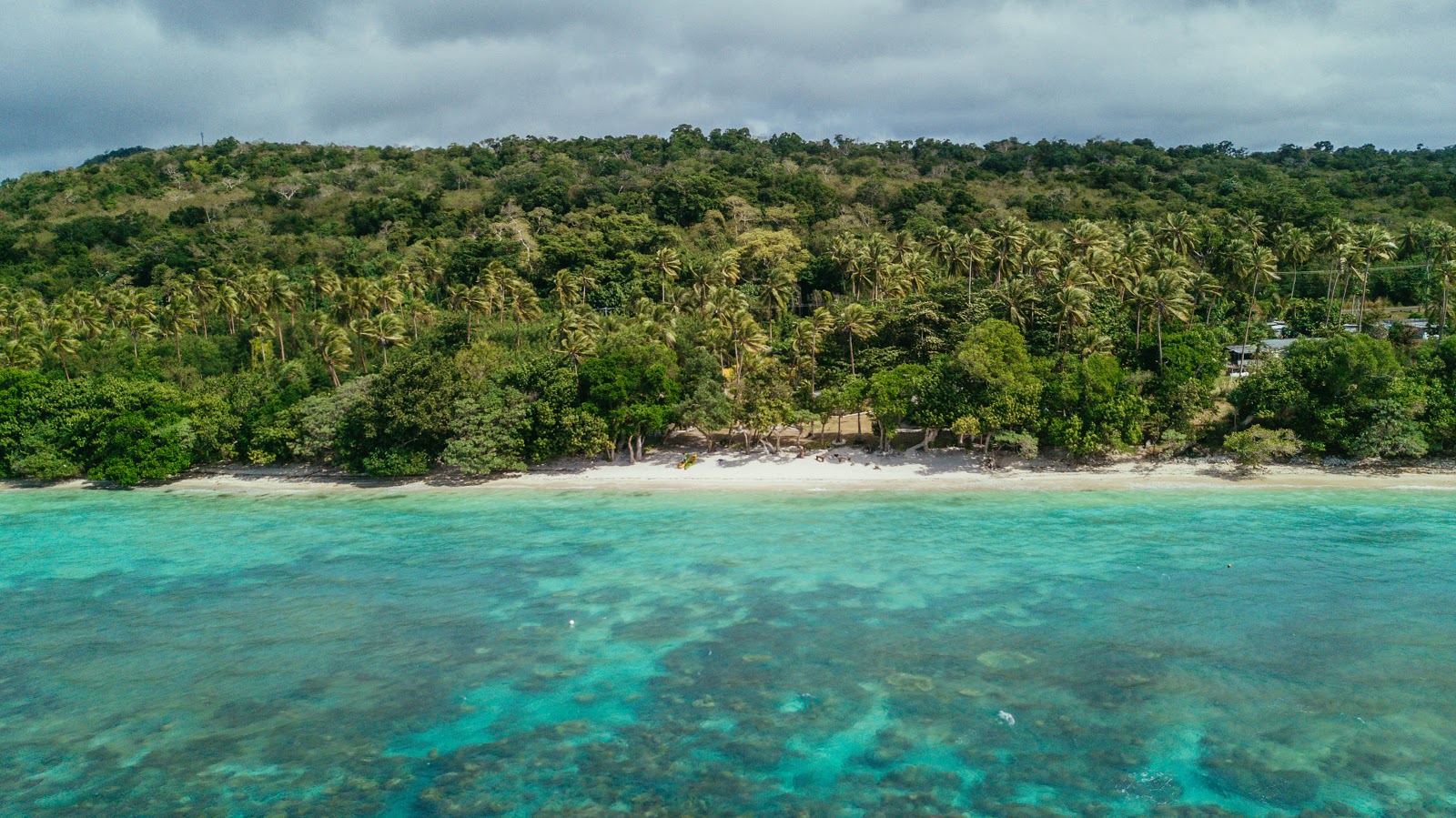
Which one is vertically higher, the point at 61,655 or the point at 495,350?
the point at 495,350

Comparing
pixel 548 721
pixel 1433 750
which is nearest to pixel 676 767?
pixel 548 721

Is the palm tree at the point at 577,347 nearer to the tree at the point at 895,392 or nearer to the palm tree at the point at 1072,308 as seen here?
the tree at the point at 895,392

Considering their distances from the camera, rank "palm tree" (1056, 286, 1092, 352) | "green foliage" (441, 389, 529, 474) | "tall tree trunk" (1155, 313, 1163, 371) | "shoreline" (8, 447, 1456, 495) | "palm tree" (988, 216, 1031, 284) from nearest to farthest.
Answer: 1. "shoreline" (8, 447, 1456, 495)
2. "tall tree trunk" (1155, 313, 1163, 371)
3. "palm tree" (1056, 286, 1092, 352)
4. "green foliage" (441, 389, 529, 474)
5. "palm tree" (988, 216, 1031, 284)

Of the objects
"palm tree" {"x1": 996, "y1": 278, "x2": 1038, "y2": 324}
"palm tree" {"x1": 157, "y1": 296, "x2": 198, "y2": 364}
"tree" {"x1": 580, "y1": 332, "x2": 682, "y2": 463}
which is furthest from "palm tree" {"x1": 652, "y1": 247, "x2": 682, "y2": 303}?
"palm tree" {"x1": 157, "y1": 296, "x2": 198, "y2": 364}

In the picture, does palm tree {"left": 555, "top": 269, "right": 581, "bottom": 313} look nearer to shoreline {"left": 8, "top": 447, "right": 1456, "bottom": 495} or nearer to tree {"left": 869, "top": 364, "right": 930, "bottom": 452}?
shoreline {"left": 8, "top": 447, "right": 1456, "bottom": 495}

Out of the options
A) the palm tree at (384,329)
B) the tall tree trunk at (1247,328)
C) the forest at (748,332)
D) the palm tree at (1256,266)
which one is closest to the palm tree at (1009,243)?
the forest at (748,332)

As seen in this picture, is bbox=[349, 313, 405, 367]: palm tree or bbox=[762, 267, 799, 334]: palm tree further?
bbox=[762, 267, 799, 334]: palm tree

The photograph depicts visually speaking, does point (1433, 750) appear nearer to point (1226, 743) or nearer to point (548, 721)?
point (1226, 743)
